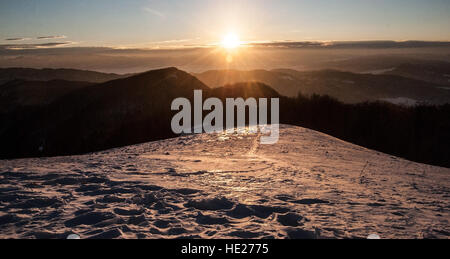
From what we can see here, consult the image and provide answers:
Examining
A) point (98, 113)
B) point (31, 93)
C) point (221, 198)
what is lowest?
point (98, 113)

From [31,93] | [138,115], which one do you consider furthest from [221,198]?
[31,93]

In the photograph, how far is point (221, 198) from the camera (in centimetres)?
489

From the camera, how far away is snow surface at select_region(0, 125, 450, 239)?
12.6 ft

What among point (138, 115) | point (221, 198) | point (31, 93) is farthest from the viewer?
point (31, 93)

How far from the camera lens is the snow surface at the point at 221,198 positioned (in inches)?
151

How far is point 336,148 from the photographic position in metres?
10.5

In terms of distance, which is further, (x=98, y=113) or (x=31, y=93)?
(x=31, y=93)

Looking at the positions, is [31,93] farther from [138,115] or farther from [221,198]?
[221,198]

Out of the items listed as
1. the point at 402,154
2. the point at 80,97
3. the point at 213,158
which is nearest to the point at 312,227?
the point at 213,158

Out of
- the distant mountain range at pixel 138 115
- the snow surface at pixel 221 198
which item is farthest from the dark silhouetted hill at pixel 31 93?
the snow surface at pixel 221 198

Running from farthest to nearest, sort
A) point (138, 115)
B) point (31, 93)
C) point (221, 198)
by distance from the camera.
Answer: point (31, 93) → point (138, 115) → point (221, 198)

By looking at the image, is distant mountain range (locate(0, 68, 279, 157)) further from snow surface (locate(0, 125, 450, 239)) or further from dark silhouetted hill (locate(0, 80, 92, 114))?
snow surface (locate(0, 125, 450, 239))

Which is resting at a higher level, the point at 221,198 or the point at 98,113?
the point at 221,198
